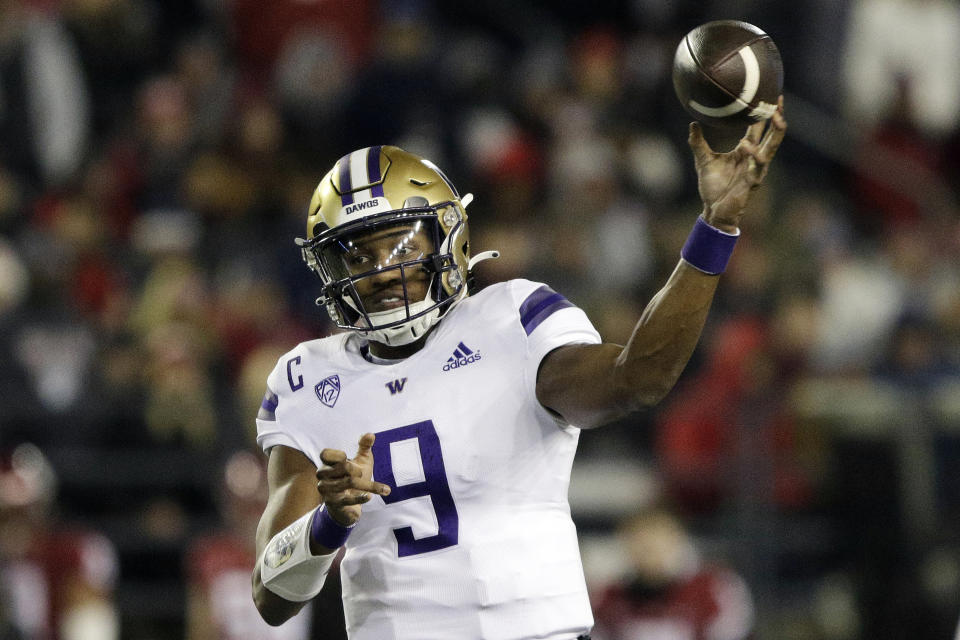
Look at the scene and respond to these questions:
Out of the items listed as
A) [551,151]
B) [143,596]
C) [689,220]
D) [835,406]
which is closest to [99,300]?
[143,596]

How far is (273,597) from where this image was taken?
326 cm

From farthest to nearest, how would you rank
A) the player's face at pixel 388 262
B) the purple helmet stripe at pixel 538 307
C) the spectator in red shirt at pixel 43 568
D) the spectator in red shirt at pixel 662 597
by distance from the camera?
the spectator in red shirt at pixel 43 568
the spectator in red shirt at pixel 662 597
the player's face at pixel 388 262
the purple helmet stripe at pixel 538 307

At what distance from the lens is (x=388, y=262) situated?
3.33 metres

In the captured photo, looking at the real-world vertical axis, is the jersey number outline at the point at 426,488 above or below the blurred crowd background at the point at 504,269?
below

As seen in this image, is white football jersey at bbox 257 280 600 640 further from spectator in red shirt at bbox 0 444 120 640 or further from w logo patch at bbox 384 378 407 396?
spectator in red shirt at bbox 0 444 120 640

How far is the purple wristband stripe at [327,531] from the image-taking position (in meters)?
3.02

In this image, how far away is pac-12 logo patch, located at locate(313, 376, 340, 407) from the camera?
3.34 metres

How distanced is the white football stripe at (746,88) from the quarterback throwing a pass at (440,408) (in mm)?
92

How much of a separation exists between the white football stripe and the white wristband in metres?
1.28

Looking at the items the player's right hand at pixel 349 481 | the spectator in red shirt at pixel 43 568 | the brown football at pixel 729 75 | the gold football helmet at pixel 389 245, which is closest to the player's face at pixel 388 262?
the gold football helmet at pixel 389 245

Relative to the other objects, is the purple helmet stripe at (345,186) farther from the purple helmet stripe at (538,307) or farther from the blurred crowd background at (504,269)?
the blurred crowd background at (504,269)

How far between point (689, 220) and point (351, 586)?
18.3 feet

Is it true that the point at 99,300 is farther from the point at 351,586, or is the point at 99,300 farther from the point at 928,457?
the point at 351,586

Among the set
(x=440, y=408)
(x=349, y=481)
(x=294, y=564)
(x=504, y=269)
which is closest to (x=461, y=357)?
(x=440, y=408)
